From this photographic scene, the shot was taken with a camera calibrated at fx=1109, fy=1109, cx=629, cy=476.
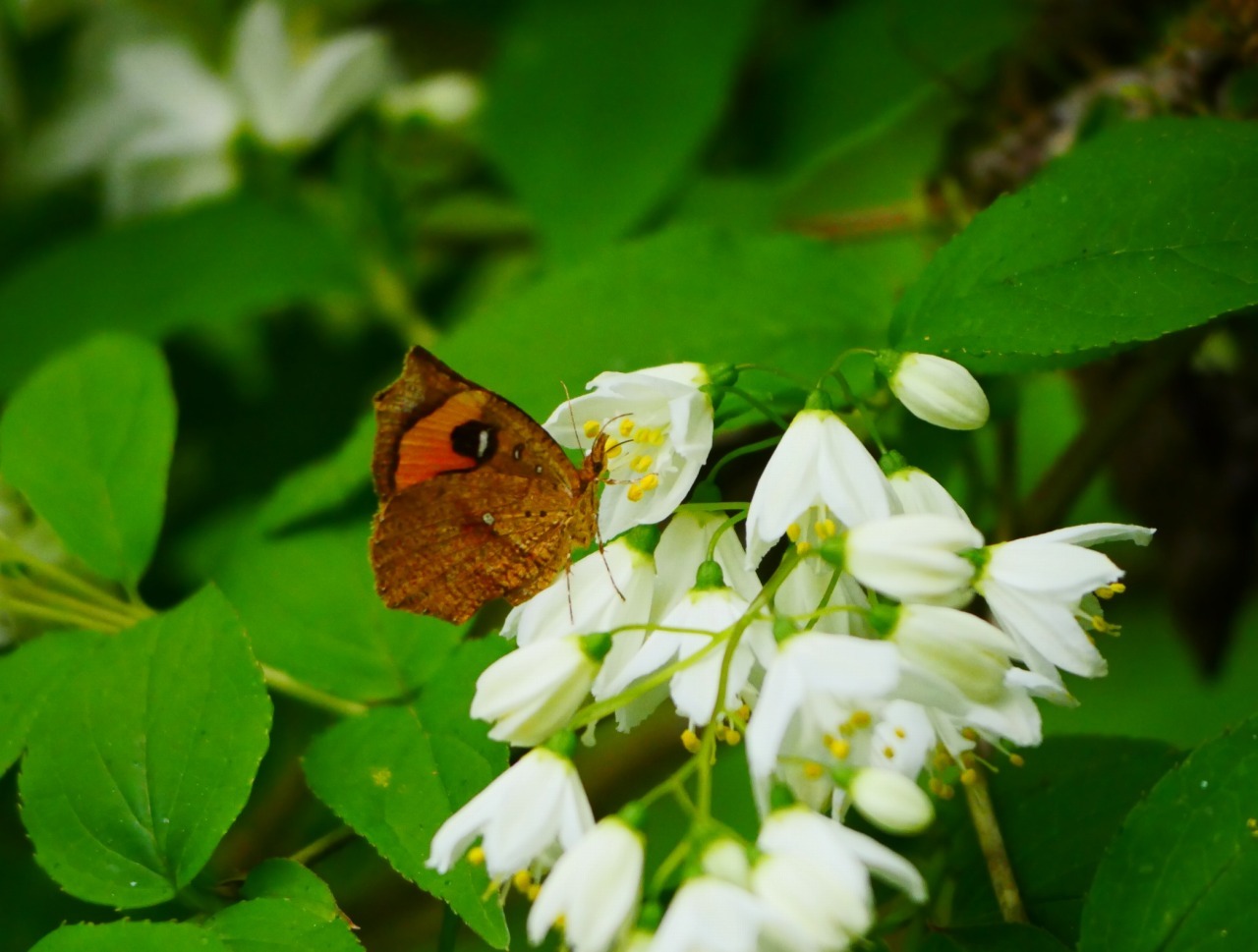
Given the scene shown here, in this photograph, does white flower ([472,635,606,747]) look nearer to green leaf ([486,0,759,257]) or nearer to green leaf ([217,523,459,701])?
green leaf ([217,523,459,701])

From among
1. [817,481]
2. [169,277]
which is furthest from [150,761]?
[169,277]

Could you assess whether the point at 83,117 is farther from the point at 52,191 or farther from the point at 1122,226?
the point at 1122,226

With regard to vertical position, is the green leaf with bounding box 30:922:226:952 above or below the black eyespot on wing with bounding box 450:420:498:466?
below

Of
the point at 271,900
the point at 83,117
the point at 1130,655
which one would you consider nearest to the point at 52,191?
the point at 83,117

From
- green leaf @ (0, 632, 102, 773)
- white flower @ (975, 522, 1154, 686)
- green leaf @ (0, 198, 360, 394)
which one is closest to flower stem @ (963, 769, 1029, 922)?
white flower @ (975, 522, 1154, 686)

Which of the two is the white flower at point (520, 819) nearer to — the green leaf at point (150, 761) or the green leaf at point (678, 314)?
the green leaf at point (150, 761)

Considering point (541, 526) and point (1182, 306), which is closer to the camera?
point (1182, 306)
